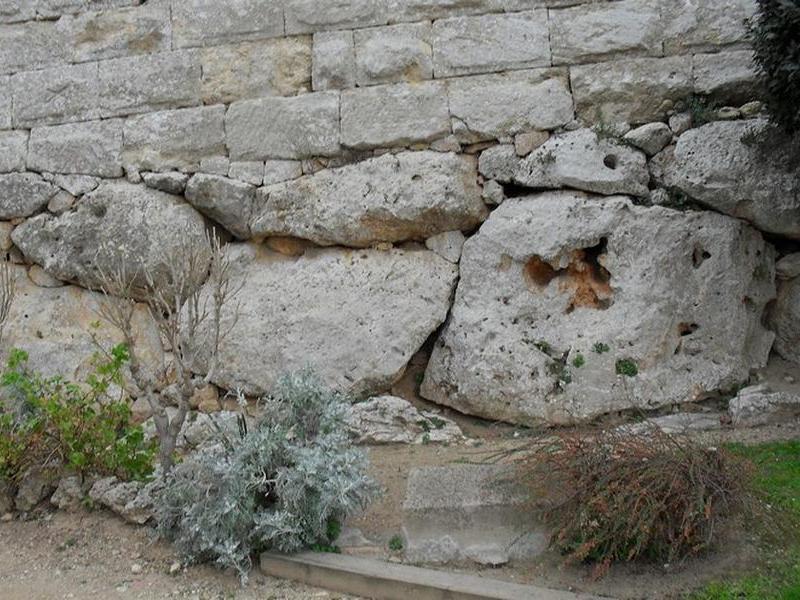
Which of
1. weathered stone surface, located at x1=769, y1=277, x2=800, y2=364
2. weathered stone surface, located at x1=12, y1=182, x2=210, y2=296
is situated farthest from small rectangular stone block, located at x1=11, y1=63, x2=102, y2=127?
weathered stone surface, located at x1=769, y1=277, x2=800, y2=364

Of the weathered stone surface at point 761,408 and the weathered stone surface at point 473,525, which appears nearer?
the weathered stone surface at point 473,525

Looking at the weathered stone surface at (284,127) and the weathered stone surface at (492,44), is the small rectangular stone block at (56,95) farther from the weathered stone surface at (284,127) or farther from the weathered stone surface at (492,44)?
the weathered stone surface at (492,44)

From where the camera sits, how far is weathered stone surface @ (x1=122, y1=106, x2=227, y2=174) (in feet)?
22.5

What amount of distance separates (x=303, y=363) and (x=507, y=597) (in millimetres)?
3071

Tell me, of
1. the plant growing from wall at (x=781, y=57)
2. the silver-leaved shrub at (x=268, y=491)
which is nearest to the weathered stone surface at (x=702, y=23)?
the plant growing from wall at (x=781, y=57)

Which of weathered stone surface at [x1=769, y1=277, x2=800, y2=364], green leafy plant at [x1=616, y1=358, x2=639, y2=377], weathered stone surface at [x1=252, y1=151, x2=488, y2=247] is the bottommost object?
green leafy plant at [x1=616, y1=358, x2=639, y2=377]

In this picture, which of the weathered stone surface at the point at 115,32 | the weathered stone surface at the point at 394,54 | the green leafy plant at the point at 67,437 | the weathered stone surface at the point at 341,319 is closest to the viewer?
the green leafy plant at the point at 67,437

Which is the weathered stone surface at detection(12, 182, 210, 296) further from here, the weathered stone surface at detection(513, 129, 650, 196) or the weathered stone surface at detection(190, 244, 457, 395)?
the weathered stone surface at detection(513, 129, 650, 196)

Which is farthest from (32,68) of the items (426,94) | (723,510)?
(723,510)

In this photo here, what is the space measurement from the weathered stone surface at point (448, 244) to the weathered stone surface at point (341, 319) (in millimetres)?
62

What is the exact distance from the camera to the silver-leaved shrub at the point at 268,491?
4.07 meters

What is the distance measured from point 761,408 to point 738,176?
5.56 ft

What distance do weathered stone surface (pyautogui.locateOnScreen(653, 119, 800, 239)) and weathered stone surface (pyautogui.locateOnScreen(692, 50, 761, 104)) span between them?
0.83ft

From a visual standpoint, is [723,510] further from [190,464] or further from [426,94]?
[426,94]
